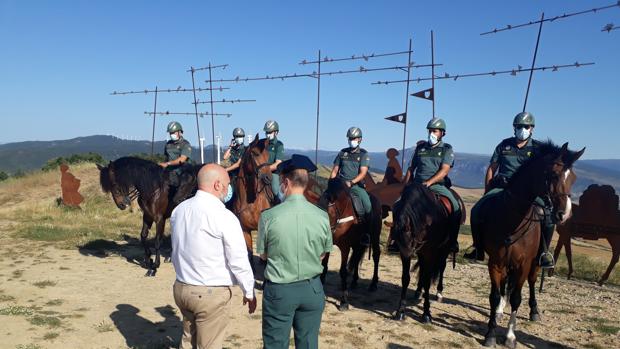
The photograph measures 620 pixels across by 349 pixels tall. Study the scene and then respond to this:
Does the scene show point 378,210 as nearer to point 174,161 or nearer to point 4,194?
point 174,161

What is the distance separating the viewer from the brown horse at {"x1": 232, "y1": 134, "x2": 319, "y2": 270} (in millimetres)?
8766

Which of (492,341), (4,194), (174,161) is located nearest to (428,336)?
(492,341)

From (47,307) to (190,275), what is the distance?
5.28m

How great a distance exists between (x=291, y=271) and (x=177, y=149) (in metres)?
8.13

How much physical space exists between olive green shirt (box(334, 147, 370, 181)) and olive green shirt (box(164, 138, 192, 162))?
14.0 feet

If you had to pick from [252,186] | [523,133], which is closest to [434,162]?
[523,133]

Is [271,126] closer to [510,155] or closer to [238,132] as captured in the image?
[238,132]

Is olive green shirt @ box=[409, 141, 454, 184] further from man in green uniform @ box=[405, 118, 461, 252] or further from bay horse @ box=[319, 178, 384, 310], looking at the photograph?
bay horse @ box=[319, 178, 384, 310]

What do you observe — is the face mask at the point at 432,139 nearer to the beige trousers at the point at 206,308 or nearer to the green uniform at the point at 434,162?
the green uniform at the point at 434,162

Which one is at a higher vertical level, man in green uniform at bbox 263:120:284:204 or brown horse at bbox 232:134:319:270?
man in green uniform at bbox 263:120:284:204

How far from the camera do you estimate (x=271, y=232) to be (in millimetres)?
3615

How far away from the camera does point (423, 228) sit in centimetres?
692

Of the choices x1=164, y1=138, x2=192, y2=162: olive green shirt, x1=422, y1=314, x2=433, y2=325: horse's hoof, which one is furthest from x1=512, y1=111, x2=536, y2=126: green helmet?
x1=164, y1=138, x2=192, y2=162: olive green shirt

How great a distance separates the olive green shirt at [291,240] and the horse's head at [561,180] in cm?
348
